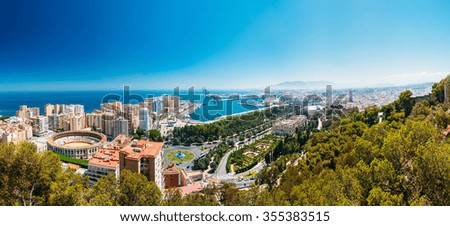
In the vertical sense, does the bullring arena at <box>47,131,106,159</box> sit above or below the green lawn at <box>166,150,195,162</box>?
above

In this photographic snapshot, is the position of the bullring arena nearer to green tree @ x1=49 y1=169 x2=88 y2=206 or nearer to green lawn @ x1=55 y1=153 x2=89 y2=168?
green lawn @ x1=55 y1=153 x2=89 y2=168

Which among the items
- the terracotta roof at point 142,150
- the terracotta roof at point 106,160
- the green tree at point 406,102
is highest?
the green tree at point 406,102

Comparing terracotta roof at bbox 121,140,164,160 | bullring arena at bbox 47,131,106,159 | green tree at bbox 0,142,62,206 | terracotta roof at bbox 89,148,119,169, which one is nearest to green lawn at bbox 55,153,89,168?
bullring arena at bbox 47,131,106,159

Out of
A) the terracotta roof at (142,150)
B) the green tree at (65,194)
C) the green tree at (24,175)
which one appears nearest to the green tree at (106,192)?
the green tree at (65,194)

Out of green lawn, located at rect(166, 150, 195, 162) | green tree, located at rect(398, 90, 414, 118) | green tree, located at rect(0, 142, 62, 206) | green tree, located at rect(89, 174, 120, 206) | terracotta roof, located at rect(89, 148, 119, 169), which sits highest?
green tree, located at rect(398, 90, 414, 118)

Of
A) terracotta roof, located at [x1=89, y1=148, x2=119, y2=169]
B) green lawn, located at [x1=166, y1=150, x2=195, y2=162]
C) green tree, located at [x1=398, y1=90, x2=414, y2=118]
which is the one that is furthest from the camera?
green lawn, located at [x1=166, y1=150, x2=195, y2=162]

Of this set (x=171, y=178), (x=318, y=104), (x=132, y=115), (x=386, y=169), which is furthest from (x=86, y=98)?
(x=318, y=104)

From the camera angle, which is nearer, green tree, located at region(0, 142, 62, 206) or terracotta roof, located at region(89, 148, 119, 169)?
green tree, located at region(0, 142, 62, 206)

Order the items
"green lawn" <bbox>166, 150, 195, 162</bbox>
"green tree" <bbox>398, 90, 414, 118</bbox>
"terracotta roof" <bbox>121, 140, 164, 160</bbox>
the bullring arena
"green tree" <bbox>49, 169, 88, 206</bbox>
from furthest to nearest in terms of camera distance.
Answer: the bullring arena → "green lawn" <bbox>166, 150, 195, 162</bbox> → "green tree" <bbox>398, 90, 414, 118</bbox> → "terracotta roof" <bbox>121, 140, 164, 160</bbox> → "green tree" <bbox>49, 169, 88, 206</bbox>

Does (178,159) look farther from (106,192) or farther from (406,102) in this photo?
(406,102)

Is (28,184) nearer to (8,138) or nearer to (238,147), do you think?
(8,138)

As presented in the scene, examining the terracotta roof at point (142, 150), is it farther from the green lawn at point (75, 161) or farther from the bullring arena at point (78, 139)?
the bullring arena at point (78, 139)
